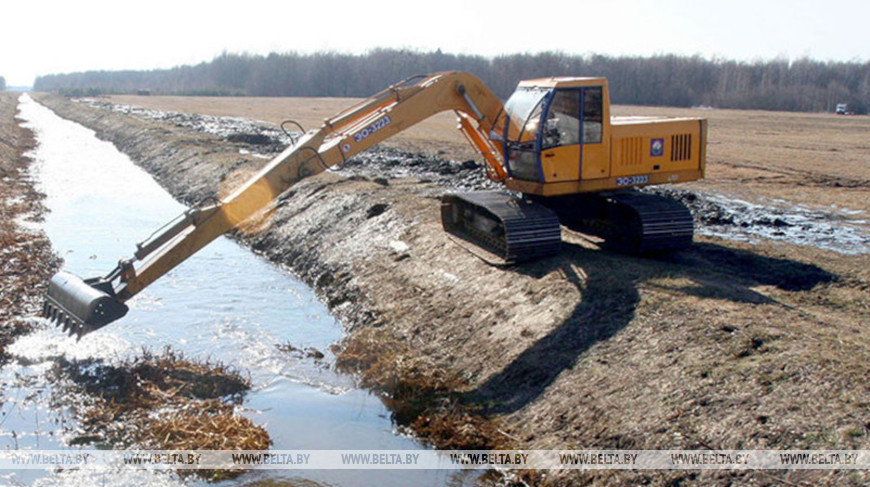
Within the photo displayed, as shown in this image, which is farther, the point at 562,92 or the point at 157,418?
the point at 562,92

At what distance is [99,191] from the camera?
26.4 meters

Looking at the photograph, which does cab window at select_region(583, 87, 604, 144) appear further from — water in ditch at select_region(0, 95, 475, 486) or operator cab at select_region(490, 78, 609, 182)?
water in ditch at select_region(0, 95, 475, 486)

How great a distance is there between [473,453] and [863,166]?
878 inches

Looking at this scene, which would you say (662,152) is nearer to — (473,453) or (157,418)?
(473,453)

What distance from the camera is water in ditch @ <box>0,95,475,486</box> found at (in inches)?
313

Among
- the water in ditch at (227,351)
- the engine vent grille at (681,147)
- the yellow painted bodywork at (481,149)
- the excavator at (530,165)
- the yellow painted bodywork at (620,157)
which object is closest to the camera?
the water in ditch at (227,351)

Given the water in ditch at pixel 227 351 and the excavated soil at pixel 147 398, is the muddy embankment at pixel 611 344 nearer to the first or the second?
the water in ditch at pixel 227 351

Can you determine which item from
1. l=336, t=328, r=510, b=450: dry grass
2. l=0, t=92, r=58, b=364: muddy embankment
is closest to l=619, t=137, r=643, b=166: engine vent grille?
l=336, t=328, r=510, b=450: dry grass

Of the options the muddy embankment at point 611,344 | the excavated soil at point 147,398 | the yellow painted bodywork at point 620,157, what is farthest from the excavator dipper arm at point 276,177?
the muddy embankment at point 611,344

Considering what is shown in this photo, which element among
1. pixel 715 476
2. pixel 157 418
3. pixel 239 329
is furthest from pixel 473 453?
pixel 239 329

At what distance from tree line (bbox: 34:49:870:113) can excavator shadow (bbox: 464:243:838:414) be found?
3232 inches

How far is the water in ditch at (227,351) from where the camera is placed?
795 cm

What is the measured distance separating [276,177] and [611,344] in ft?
16.4

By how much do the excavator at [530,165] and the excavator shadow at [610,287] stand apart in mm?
553
